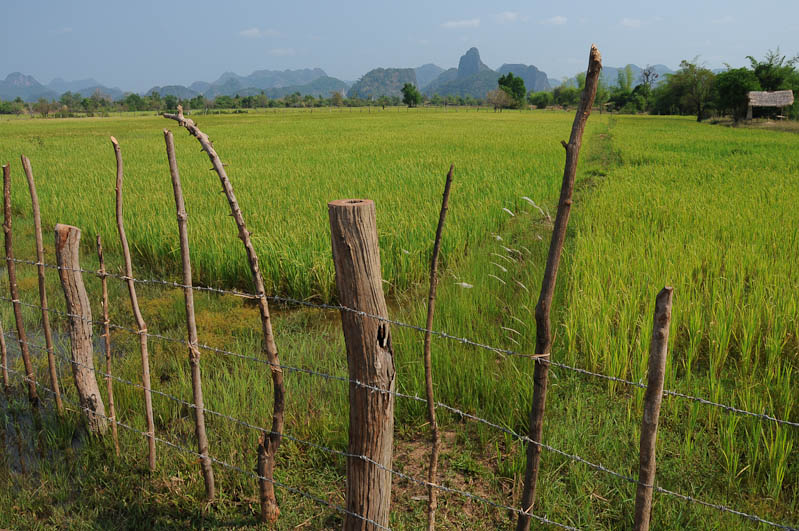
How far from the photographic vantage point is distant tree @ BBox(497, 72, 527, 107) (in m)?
89.8

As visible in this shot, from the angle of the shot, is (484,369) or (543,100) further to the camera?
(543,100)

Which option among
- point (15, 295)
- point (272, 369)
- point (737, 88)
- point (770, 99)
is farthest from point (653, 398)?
point (737, 88)

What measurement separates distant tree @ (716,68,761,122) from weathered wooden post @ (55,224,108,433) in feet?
136

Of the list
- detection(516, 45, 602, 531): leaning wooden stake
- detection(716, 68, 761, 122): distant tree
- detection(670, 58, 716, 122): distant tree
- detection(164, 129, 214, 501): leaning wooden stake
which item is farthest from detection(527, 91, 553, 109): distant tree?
detection(516, 45, 602, 531): leaning wooden stake

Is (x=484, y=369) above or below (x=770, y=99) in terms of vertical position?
below

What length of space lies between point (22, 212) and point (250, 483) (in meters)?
8.47

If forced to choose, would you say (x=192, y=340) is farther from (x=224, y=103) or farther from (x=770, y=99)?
(x=224, y=103)

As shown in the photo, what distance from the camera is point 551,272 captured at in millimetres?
1374

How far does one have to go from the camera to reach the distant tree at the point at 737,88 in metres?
35.0

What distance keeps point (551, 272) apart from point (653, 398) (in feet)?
1.35

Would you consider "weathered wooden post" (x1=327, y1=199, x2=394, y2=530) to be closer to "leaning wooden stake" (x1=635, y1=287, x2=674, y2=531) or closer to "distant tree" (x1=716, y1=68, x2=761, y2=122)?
"leaning wooden stake" (x1=635, y1=287, x2=674, y2=531)

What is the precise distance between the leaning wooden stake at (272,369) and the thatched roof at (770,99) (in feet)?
134

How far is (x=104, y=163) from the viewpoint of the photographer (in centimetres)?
1255

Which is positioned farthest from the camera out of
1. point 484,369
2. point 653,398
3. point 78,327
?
point 484,369
